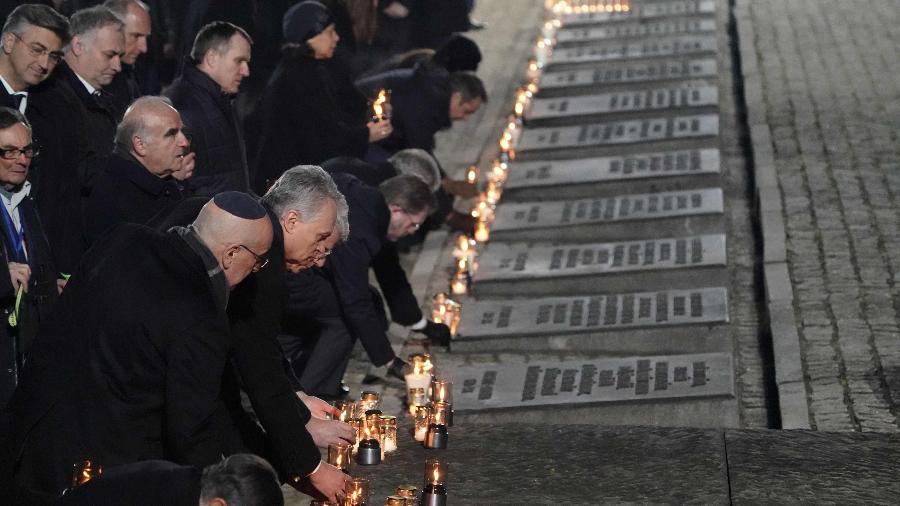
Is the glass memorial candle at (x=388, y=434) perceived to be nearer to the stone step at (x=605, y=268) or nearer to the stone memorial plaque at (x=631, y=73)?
the stone step at (x=605, y=268)

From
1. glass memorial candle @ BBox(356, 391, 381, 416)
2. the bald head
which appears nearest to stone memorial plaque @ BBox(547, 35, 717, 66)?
glass memorial candle @ BBox(356, 391, 381, 416)

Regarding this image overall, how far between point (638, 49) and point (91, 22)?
10.8 meters

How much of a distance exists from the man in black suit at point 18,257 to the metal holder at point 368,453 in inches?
63.7

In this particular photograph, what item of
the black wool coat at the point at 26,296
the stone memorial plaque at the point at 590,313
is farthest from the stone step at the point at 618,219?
the black wool coat at the point at 26,296

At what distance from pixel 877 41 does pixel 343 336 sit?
36.3 feet

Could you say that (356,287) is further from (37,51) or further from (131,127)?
(37,51)

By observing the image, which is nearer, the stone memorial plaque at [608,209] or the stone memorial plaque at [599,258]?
the stone memorial plaque at [599,258]

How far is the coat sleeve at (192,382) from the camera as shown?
602 cm

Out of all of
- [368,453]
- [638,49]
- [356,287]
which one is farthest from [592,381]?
[638,49]

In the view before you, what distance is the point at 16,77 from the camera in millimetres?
9070

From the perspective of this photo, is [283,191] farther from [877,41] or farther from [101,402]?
[877,41]

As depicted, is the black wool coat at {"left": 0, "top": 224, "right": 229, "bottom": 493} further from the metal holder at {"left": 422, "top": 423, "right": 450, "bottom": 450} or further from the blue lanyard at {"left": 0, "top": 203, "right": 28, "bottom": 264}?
the blue lanyard at {"left": 0, "top": 203, "right": 28, "bottom": 264}

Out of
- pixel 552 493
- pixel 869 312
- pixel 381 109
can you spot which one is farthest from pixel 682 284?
pixel 552 493

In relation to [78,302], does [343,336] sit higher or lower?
higher
